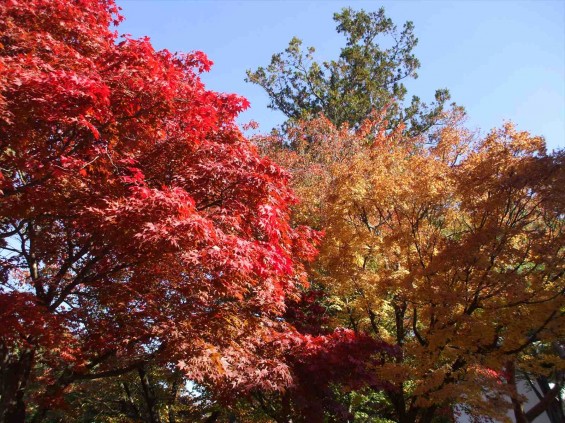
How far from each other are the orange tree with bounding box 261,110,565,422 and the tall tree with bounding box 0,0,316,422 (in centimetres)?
206

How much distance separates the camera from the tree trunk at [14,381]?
6.88 m

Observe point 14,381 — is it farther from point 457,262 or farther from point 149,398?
point 457,262

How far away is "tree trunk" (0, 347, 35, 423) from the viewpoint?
6883 millimetres

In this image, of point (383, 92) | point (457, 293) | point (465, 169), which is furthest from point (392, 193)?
point (383, 92)

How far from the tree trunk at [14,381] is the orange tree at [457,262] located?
5.52 meters

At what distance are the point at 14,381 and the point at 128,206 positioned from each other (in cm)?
406

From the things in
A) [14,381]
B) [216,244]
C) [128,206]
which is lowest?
[14,381]

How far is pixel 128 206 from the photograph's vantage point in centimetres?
507

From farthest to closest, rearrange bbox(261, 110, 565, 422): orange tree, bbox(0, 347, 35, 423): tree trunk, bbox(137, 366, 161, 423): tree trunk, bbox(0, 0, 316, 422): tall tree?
bbox(137, 366, 161, 423): tree trunk < bbox(261, 110, 565, 422): orange tree < bbox(0, 347, 35, 423): tree trunk < bbox(0, 0, 316, 422): tall tree

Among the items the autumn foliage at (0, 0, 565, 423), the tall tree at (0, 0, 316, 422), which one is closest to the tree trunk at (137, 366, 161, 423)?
the autumn foliage at (0, 0, 565, 423)

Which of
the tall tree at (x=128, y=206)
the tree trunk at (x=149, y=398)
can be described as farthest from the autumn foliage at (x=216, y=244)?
the tree trunk at (x=149, y=398)

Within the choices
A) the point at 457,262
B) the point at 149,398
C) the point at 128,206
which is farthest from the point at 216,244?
the point at 149,398

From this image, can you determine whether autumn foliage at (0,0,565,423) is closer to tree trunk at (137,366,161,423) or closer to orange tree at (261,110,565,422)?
orange tree at (261,110,565,422)

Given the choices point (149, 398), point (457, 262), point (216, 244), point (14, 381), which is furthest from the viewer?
point (149, 398)
